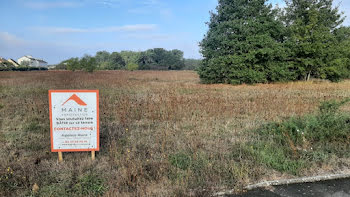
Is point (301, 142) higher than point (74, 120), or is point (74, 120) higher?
point (74, 120)

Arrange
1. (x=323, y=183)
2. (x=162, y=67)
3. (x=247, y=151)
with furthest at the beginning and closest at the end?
(x=162, y=67) → (x=247, y=151) → (x=323, y=183)

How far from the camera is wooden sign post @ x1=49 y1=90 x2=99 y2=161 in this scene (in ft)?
12.2

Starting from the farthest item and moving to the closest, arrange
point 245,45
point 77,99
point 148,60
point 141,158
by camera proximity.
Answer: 1. point 148,60
2. point 245,45
3. point 141,158
4. point 77,99

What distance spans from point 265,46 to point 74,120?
17237 millimetres

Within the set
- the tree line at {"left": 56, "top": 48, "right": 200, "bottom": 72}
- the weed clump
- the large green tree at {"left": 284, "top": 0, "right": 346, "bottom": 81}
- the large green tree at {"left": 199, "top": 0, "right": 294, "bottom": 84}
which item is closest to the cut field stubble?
the weed clump

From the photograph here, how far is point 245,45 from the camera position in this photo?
58.8ft

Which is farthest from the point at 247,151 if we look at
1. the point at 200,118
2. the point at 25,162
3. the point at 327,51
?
the point at 327,51

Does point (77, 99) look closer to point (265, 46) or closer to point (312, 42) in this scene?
point (265, 46)

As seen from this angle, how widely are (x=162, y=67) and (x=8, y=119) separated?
63189 millimetres

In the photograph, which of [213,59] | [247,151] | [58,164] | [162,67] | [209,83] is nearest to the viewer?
[58,164]

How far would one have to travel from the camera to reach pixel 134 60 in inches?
3066

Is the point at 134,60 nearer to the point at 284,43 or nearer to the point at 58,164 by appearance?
the point at 284,43

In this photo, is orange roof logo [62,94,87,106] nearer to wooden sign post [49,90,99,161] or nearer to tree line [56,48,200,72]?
wooden sign post [49,90,99,161]

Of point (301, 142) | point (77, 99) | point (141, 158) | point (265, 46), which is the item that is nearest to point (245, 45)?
point (265, 46)
